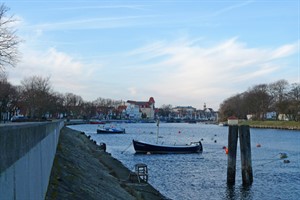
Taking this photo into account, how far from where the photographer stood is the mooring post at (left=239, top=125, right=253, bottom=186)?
91.8 ft

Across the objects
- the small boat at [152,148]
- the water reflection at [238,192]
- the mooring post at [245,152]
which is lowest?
the water reflection at [238,192]

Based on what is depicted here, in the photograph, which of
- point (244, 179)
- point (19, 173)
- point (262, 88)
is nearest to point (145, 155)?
point (244, 179)

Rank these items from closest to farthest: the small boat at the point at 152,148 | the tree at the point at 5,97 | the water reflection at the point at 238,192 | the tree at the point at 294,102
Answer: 1. the water reflection at the point at 238,192
2. the small boat at the point at 152,148
3. the tree at the point at 5,97
4. the tree at the point at 294,102

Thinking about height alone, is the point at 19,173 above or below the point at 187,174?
above

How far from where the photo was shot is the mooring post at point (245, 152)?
2798 cm

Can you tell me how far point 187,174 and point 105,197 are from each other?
67.4ft

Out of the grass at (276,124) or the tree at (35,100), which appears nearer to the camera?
the tree at (35,100)

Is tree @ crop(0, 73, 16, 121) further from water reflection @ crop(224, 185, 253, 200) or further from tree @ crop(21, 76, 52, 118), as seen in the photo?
water reflection @ crop(224, 185, 253, 200)

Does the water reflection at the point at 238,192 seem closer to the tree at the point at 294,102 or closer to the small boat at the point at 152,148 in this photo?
the small boat at the point at 152,148

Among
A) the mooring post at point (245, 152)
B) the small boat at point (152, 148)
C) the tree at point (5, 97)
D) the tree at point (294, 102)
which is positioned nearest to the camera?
the mooring post at point (245, 152)

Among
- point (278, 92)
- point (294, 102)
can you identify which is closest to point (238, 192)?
point (294, 102)

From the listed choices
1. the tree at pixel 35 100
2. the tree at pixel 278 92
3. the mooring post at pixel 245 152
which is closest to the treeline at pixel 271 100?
the tree at pixel 278 92

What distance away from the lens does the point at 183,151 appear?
59.0 meters

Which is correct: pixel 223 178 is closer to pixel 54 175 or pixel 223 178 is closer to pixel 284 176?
pixel 284 176
